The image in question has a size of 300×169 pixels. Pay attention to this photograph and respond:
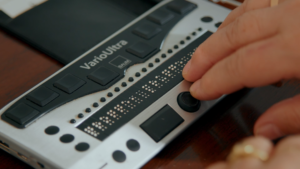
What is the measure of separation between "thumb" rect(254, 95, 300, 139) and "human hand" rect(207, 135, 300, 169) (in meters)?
0.06

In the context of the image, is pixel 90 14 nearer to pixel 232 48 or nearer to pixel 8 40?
pixel 8 40

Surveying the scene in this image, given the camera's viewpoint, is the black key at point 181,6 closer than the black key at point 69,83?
No

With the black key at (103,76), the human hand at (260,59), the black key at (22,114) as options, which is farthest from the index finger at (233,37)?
the black key at (22,114)

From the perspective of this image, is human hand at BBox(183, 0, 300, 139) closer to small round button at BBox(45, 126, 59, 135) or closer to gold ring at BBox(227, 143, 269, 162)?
gold ring at BBox(227, 143, 269, 162)

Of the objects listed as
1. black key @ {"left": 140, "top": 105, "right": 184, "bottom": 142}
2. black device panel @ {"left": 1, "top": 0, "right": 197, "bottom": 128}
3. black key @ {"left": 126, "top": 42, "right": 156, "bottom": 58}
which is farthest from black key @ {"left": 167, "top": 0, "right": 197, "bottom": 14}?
black key @ {"left": 140, "top": 105, "right": 184, "bottom": 142}

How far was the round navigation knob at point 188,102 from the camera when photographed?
46 centimetres

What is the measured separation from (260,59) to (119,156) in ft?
0.67

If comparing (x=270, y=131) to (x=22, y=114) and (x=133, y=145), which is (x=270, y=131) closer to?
(x=133, y=145)

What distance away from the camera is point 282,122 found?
394 millimetres

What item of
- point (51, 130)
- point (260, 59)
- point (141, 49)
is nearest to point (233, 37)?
point (260, 59)

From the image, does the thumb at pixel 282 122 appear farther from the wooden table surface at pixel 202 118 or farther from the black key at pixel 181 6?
the black key at pixel 181 6

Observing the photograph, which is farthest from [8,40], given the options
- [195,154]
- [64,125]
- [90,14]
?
[195,154]

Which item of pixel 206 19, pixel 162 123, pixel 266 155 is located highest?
pixel 206 19

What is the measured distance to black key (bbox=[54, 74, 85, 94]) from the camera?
0.48 m
